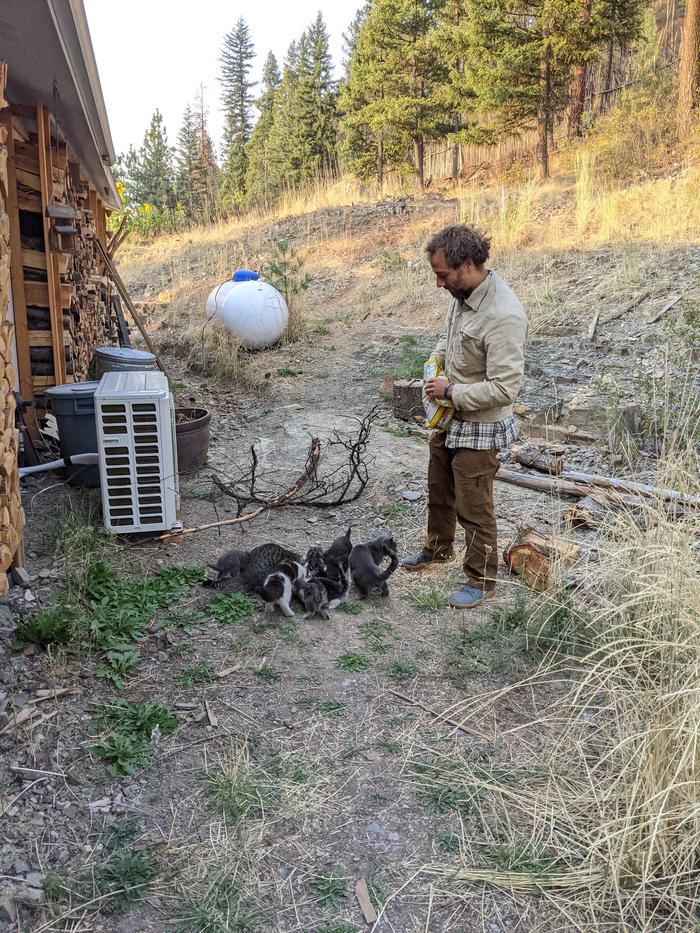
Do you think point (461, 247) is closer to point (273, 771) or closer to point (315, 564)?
point (315, 564)

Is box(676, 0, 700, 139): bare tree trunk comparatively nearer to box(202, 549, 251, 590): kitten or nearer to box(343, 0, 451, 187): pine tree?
box(343, 0, 451, 187): pine tree

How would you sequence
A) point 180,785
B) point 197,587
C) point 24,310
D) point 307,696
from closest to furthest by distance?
1. point 180,785
2. point 307,696
3. point 197,587
4. point 24,310

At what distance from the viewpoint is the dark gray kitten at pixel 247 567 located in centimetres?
372

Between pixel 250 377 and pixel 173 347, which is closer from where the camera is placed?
pixel 250 377

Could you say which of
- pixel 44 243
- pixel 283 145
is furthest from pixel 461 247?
pixel 283 145

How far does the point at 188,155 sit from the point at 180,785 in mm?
43406

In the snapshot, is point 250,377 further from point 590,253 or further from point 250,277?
point 590,253

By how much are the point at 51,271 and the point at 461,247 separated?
4.10 meters

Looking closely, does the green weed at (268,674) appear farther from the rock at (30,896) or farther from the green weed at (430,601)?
the rock at (30,896)

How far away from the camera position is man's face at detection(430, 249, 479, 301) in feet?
10.8

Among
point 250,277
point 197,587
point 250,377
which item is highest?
point 250,277

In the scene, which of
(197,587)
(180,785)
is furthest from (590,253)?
(180,785)

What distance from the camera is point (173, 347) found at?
33.6 ft

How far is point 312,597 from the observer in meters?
3.55
